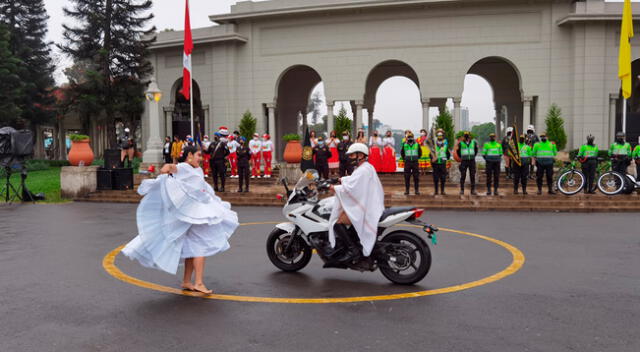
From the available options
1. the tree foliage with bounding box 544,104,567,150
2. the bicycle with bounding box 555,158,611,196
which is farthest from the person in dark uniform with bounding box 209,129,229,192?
the tree foliage with bounding box 544,104,567,150

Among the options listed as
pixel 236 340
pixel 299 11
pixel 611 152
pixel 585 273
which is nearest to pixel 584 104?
pixel 611 152

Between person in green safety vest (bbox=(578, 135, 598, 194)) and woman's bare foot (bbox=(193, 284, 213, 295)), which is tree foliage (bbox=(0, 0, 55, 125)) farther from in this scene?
woman's bare foot (bbox=(193, 284, 213, 295))

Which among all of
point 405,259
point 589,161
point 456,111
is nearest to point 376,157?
point 456,111

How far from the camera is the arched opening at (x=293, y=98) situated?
33312mm

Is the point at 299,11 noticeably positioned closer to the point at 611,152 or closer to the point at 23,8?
the point at 611,152

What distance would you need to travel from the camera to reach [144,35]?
104 ft

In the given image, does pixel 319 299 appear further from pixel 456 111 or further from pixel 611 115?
pixel 611 115

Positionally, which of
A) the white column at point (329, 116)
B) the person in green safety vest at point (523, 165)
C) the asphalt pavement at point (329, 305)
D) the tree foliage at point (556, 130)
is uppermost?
the white column at point (329, 116)

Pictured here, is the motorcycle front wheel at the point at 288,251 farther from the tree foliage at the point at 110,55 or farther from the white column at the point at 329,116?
the tree foliage at the point at 110,55

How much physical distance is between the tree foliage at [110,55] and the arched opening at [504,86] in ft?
64.9

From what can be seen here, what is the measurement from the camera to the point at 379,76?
1297 inches

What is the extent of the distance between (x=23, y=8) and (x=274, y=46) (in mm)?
21997

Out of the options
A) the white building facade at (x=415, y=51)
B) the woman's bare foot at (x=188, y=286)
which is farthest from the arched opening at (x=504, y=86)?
the woman's bare foot at (x=188, y=286)

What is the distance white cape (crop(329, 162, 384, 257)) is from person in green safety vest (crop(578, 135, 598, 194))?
11280 mm
